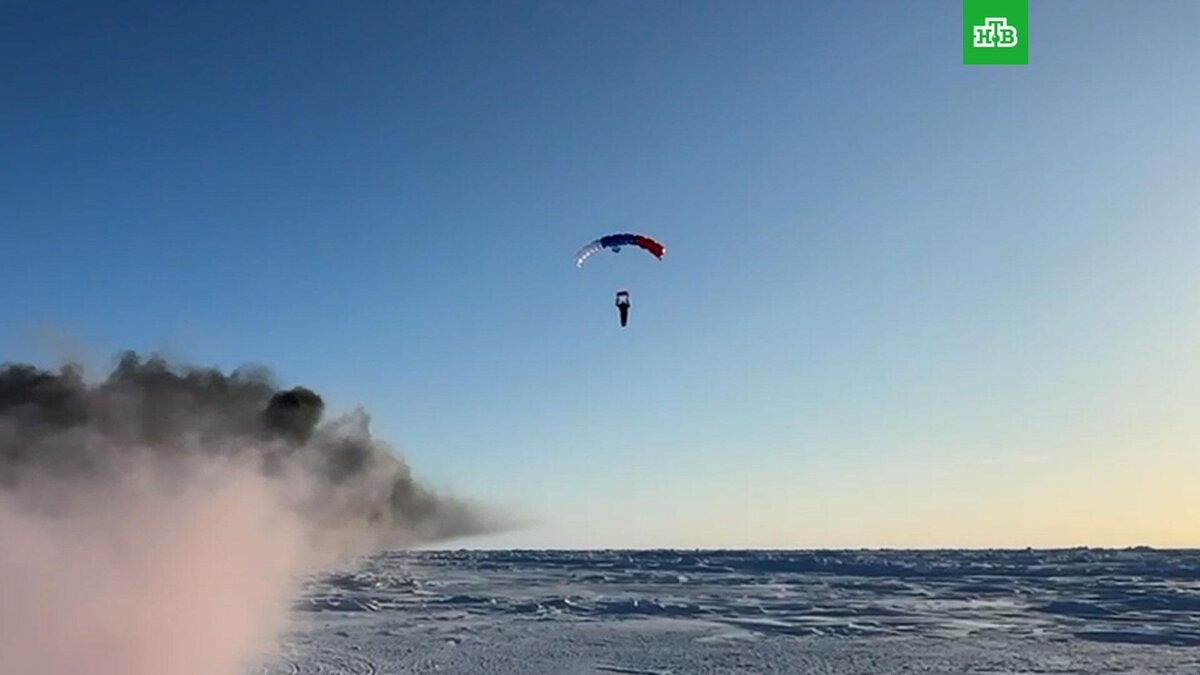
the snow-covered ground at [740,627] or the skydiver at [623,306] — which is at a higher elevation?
the skydiver at [623,306]

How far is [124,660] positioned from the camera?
14789mm

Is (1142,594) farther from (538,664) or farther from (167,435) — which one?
(167,435)

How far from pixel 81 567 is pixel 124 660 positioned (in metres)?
2.01

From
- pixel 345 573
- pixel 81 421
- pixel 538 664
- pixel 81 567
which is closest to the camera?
pixel 81 567

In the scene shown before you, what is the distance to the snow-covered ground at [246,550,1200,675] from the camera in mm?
19672

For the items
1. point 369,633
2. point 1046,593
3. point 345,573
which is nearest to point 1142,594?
point 1046,593

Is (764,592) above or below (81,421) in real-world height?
below

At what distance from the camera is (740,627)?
26.0m

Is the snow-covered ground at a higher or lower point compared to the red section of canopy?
lower

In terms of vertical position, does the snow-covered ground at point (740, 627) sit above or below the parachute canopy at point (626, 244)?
below

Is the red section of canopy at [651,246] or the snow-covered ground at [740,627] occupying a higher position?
the red section of canopy at [651,246]

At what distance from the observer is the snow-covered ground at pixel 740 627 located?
19.7m

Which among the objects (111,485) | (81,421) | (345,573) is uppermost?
(81,421)

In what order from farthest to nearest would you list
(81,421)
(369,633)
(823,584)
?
(823,584)
(81,421)
(369,633)
